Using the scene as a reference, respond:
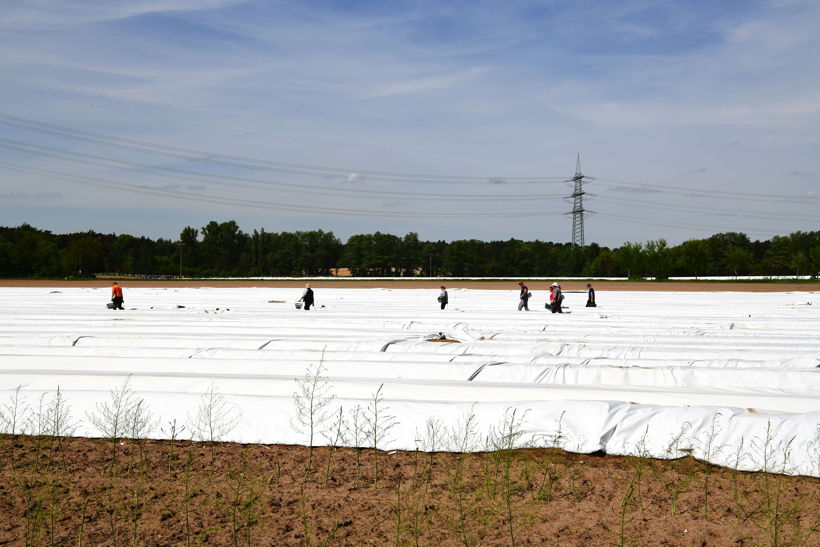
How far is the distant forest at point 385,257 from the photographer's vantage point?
90.6 m

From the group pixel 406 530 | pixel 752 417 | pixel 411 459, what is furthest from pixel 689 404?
pixel 406 530

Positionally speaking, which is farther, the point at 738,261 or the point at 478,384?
the point at 738,261

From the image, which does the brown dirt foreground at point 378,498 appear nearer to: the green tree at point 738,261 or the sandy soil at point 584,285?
the sandy soil at point 584,285

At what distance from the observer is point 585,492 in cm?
528

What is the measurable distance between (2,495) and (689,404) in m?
6.74

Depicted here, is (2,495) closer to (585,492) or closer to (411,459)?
(411,459)

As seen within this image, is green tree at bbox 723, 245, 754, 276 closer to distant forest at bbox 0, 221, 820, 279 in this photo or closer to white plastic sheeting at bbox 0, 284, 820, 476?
distant forest at bbox 0, 221, 820, 279

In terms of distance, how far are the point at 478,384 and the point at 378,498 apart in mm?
3054

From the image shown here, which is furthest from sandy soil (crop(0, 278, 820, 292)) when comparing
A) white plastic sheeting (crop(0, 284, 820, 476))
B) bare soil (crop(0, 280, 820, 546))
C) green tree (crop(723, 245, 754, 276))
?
bare soil (crop(0, 280, 820, 546))

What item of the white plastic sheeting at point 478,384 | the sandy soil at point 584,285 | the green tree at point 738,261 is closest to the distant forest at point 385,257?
the green tree at point 738,261

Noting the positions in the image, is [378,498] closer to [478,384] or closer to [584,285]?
[478,384]

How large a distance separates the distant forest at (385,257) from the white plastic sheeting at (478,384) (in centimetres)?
7385

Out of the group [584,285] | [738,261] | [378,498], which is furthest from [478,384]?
[738,261]

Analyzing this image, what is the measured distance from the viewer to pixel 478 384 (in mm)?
7988
